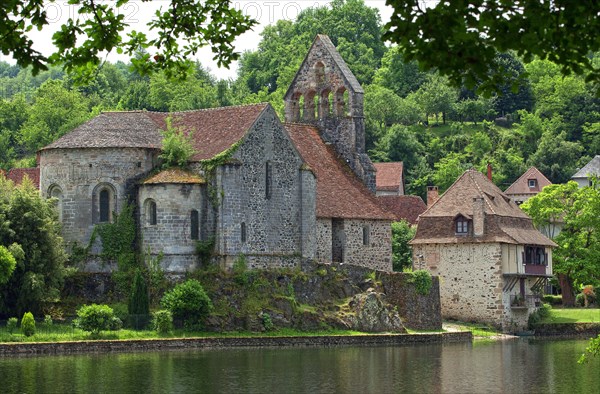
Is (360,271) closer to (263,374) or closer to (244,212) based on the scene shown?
(244,212)

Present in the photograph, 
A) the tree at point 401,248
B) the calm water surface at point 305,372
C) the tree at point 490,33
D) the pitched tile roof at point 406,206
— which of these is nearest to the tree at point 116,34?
the tree at point 490,33

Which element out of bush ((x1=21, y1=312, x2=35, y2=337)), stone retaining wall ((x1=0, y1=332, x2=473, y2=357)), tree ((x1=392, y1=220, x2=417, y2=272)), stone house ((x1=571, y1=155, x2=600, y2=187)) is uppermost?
stone house ((x1=571, y1=155, x2=600, y2=187))

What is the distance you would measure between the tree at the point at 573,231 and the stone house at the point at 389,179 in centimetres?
3253

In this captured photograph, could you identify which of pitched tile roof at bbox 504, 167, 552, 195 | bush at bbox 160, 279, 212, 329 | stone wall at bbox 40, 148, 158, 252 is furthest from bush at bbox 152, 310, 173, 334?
pitched tile roof at bbox 504, 167, 552, 195

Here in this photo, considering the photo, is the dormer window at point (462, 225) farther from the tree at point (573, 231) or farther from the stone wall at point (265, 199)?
the stone wall at point (265, 199)

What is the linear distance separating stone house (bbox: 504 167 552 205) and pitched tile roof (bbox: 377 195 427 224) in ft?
69.7

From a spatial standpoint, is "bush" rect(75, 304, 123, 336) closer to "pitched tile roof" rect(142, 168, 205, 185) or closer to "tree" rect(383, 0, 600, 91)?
"pitched tile roof" rect(142, 168, 205, 185)

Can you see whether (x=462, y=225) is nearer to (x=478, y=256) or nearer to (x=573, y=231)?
(x=478, y=256)

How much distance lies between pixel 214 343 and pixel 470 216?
24.7 m

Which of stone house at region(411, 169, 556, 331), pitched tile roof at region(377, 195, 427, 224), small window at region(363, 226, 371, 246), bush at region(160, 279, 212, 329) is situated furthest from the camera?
pitched tile roof at region(377, 195, 427, 224)

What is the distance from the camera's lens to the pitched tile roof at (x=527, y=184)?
12765 cm

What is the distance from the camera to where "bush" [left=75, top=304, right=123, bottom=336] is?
191ft

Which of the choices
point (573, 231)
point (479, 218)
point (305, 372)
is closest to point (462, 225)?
point (479, 218)

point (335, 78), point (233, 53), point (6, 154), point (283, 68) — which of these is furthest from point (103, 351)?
point (283, 68)
